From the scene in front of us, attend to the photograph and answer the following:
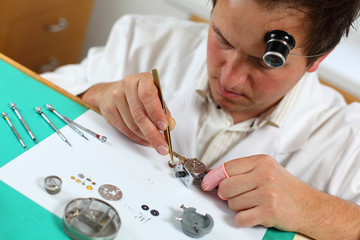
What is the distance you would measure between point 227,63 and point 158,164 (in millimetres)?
290

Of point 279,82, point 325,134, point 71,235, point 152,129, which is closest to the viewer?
point 71,235

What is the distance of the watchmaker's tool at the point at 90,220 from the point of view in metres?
0.70

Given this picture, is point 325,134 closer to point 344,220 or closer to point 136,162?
point 344,220

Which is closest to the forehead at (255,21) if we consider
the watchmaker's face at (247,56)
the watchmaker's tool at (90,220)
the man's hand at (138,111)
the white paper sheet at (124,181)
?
the watchmaker's face at (247,56)

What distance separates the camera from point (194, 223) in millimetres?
795

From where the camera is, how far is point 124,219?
2.53 feet

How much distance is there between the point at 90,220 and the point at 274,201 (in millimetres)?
373

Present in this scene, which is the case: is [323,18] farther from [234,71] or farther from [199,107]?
[199,107]

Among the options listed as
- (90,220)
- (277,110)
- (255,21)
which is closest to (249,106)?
(277,110)

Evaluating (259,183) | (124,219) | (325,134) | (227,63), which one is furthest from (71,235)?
(325,134)

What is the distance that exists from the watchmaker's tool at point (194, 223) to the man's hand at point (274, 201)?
0.08 m

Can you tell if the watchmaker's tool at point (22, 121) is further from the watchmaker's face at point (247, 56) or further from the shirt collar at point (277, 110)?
the shirt collar at point (277, 110)

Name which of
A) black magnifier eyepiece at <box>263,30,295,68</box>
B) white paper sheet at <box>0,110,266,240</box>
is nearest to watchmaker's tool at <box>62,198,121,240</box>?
white paper sheet at <box>0,110,266,240</box>

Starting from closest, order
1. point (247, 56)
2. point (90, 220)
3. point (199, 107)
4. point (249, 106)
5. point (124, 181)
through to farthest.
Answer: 1. point (90, 220)
2. point (124, 181)
3. point (247, 56)
4. point (249, 106)
5. point (199, 107)
